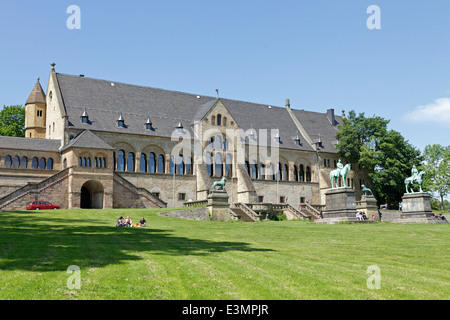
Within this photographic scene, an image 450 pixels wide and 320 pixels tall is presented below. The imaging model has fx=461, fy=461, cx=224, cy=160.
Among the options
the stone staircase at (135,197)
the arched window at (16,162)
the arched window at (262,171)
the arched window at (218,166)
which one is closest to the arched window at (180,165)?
the arched window at (218,166)

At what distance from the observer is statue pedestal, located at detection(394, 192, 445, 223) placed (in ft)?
138

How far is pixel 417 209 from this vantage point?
42938mm

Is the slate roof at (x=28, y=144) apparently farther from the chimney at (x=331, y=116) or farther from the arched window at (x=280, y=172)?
the chimney at (x=331, y=116)

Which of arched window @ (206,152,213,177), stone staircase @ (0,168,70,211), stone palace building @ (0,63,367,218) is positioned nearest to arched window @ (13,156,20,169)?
stone palace building @ (0,63,367,218)

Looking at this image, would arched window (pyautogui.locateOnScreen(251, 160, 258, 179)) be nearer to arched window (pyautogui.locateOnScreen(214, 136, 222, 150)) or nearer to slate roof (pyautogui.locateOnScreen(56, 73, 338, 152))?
slate roof (pyautogui.locateOnScreen(56, 73, 338, 152))

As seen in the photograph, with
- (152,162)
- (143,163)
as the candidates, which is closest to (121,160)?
(143,163)

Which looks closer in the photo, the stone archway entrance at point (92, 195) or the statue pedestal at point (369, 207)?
the stone archway entrance at point (92, 195)

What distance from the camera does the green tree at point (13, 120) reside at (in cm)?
6853

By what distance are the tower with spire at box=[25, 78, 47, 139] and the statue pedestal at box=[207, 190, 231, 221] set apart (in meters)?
28.1

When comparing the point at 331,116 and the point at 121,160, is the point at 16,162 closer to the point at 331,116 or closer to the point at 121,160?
the point at 121,160

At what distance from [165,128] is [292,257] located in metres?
44.4

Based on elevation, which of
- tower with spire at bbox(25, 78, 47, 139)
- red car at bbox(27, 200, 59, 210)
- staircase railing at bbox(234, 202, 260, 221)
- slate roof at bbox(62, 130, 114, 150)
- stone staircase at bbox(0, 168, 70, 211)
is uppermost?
tower with spire at bbox(25, 78, 47, 139)

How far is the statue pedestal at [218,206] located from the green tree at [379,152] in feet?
106

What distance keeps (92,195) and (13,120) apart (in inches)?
1090
